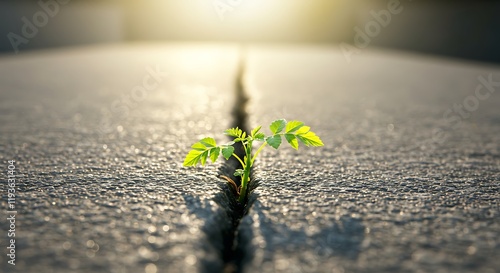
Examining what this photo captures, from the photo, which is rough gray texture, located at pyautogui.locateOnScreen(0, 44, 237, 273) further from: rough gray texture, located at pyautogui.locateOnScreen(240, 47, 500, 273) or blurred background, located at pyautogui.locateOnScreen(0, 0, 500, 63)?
blurred background, located at pyautogui.locateOnScreen(0, 0, 500, 63)

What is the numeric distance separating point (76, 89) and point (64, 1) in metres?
8.38

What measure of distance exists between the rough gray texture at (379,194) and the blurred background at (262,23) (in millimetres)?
4766

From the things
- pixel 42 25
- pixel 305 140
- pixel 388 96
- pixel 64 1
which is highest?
pixel 64 1

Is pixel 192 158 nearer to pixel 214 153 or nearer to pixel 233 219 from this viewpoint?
pixel 214 153

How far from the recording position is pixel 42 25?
31.0ft

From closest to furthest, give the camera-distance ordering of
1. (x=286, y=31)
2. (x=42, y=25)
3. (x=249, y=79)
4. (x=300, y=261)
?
1. (x=300, y=261)
2. (x=249, y=79)
3. (x=42, y=25)
4. (x=286, y=31)

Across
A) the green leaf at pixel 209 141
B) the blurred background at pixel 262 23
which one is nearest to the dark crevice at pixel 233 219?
the green leaf at pixel 209 141

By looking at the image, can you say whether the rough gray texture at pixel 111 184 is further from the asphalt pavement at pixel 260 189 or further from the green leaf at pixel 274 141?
the green leaf at pixel 274 141

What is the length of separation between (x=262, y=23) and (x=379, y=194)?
12148 millimetres

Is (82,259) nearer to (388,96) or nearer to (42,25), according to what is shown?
(388,96)

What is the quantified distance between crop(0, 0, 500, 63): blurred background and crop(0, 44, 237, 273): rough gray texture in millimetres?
4966

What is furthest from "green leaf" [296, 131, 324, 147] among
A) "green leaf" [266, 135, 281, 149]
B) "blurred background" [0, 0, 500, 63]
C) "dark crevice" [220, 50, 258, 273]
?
"blurred background" [0, 0, 500, 63]

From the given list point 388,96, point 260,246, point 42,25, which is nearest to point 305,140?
point 260,246

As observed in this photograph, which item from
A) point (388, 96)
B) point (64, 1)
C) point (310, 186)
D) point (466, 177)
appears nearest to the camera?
point (310, 186)
